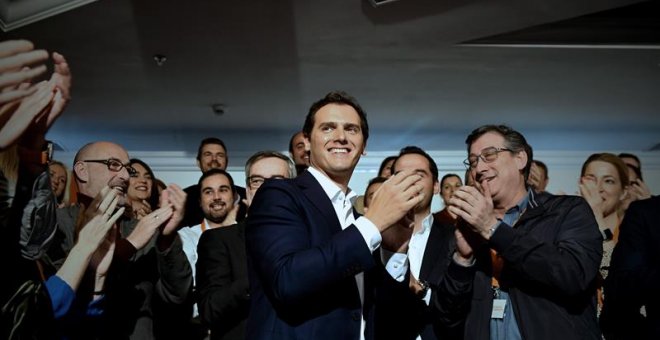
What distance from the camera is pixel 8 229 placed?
157 centimetres

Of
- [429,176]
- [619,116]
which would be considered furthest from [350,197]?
[619,116]

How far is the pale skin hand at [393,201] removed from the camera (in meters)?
1.70

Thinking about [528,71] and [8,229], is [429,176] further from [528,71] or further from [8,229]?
[528,71]

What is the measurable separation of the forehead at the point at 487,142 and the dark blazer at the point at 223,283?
105 cm

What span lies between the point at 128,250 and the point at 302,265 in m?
1.15

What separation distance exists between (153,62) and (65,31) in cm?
85

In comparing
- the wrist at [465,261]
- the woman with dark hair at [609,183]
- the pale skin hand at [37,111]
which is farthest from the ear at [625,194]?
the pale skin hand at [37,111]

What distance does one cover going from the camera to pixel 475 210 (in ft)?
7.32

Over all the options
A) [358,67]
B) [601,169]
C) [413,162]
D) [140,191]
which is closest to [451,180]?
[358,67]

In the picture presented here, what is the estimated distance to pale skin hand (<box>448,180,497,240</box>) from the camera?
7.32 feet

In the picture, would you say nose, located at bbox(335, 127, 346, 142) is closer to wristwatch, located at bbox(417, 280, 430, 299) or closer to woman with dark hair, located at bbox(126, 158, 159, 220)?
wristwatch, located at bbox(417, 280, 430, 299)

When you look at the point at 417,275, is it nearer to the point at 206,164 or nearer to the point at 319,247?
the point at 319,247

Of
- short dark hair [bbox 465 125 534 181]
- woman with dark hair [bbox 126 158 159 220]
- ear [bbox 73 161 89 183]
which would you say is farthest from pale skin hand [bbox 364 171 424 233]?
woman with dark hair [bbox 126 158 159 220]

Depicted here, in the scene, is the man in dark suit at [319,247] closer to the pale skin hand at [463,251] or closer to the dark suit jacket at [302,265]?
the dark suit jacket at [302,265]
